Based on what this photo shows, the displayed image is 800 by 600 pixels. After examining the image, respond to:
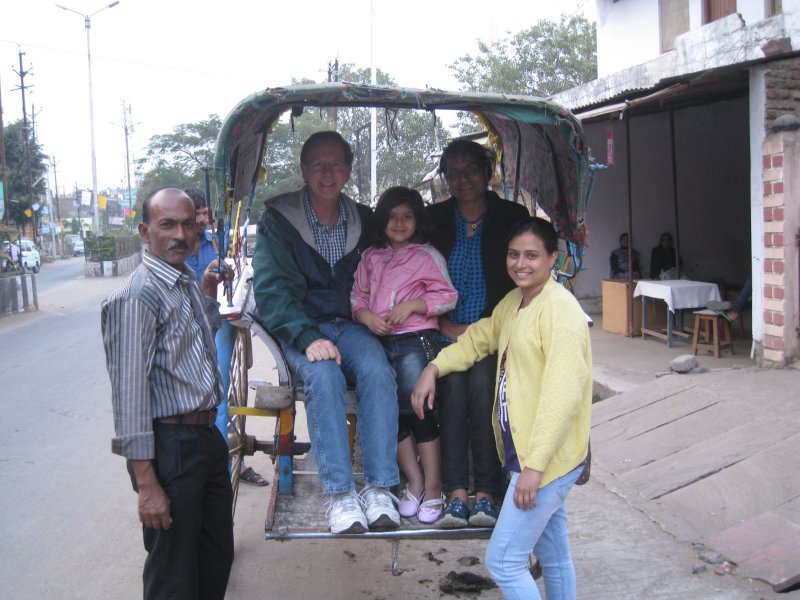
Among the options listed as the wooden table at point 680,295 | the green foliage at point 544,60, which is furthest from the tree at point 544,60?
the wooden table at point 680,295

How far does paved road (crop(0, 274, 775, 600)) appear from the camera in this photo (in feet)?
12.5

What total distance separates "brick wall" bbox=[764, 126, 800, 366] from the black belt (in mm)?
6189

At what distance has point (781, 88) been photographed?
7418mm

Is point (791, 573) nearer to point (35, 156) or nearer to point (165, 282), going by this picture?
point (165, 282)

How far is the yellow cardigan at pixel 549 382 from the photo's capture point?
104 inches

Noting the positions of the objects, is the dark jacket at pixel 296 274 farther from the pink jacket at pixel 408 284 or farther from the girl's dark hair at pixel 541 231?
the girl's dark hair at pixel 541 231

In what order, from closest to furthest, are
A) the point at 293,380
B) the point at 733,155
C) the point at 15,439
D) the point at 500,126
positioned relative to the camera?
the point at 293,380, the point at 500,126, the point at 15,439, the point at 733,155

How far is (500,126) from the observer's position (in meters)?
4.27

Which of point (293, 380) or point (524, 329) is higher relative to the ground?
point (524, 329)

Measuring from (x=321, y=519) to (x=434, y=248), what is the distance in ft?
4.57

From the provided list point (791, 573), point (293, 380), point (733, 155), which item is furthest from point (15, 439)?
point (733, 155)

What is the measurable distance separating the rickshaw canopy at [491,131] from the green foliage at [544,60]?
2314 centimetres

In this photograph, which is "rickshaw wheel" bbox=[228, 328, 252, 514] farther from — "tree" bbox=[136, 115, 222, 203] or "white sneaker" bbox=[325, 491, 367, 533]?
"tree" bbox=[136, 115, 222, 203]

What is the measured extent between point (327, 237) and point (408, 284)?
518 millimetres
